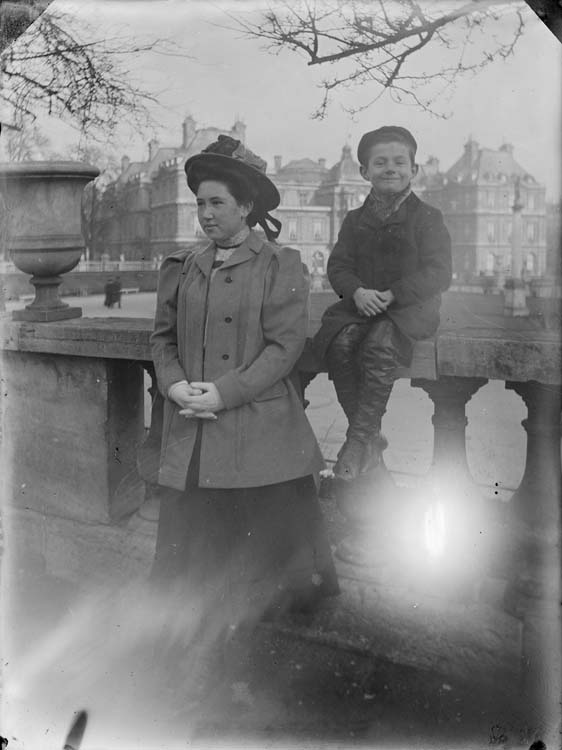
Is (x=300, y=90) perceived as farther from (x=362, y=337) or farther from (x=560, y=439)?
(x=560, y=439)

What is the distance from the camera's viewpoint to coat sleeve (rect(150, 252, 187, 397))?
2695 millimetres

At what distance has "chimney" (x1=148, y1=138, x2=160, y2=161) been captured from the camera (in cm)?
284

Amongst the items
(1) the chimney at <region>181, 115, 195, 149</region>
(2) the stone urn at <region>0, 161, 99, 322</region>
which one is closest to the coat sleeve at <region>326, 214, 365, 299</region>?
(1) the chimney at <region>181, 115, 195, 149</region>

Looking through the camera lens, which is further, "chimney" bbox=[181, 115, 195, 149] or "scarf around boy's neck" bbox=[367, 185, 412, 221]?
"chimney" bbox=[181, 115, 195, 149]

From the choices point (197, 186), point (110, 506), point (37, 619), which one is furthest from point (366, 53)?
point (37, 619)

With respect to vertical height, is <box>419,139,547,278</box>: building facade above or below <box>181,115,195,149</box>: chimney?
below

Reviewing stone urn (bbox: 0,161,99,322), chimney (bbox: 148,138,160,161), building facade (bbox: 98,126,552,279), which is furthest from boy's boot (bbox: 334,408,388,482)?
stone urn (bbox: 0,161,99,322)

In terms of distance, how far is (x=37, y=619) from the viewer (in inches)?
126

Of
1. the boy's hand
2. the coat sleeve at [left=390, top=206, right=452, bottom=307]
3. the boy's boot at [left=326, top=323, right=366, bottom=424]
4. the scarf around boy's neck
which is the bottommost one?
the boy's boot at [left=326, top=323, right=366, bottom=424]

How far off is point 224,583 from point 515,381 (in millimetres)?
1419

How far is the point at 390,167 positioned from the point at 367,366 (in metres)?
0.74

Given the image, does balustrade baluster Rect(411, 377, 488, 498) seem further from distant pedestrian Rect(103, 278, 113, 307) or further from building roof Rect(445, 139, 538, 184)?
distant pedestrian Rect(103, 278, 113, 307)

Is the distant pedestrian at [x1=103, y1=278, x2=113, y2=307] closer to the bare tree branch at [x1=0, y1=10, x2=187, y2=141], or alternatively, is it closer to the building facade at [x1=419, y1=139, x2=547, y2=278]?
the bare tree branch at [x1=0, y1=10, x2=187, y2=141]

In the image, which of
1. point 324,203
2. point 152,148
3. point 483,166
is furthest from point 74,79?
point 483,166
